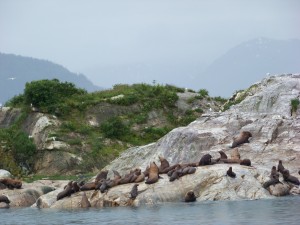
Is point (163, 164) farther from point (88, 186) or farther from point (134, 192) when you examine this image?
point (134, 192)

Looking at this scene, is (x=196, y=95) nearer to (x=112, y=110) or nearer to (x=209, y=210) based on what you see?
(x=112, y=110)

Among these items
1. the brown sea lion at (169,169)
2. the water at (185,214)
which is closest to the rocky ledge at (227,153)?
the brown sea lion at (169,169)

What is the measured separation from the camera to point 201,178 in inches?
1502

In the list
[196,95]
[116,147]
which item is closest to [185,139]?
[116,147]

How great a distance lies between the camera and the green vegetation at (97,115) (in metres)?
67.1

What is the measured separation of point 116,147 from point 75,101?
10.9 m

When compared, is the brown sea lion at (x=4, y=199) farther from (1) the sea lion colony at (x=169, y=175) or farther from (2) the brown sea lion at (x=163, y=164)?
(2) the brown sea lion at (x=163, y=164)

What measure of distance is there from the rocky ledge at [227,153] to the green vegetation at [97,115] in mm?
17113

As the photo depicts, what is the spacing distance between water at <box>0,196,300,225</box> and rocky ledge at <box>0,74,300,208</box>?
62.4 inches

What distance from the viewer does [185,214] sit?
3159 cm

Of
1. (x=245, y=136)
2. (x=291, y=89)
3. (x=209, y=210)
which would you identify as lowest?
(x=209, y=210)

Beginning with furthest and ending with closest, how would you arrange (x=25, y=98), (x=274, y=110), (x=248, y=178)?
(x=25, y=98), (x=274, y=110), (x=248, y=178)

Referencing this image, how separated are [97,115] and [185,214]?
45245 millimetres

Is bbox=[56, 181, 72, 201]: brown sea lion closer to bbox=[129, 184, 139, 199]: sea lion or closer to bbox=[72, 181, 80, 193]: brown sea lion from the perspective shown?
bbox=[72, 181, 80, 193]: brown sea lion
